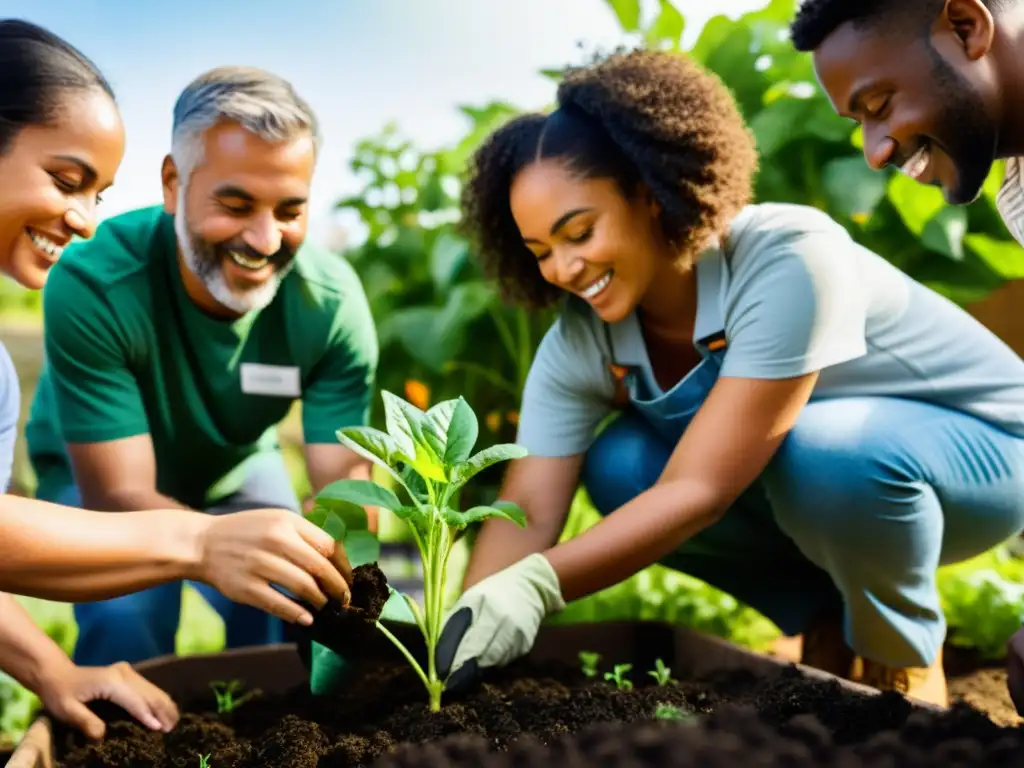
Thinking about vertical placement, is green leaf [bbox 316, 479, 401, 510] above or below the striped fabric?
below

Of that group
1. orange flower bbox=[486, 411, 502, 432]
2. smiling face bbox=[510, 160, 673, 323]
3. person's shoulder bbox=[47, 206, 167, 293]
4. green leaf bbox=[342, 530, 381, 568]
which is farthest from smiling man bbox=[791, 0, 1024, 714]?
orange flower bbox=[486, 411, 502, 432]

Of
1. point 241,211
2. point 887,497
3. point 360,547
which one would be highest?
point 241,211

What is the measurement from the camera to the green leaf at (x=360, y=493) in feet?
4.07

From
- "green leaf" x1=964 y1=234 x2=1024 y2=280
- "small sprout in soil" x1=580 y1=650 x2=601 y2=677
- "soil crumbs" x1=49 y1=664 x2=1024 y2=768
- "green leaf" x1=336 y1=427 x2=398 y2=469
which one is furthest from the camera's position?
"green leaf" x1=964 y1=234 x2=1024 y2=280

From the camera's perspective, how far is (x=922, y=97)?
1341 millimetres

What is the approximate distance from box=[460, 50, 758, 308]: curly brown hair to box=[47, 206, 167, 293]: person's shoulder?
2.10ft

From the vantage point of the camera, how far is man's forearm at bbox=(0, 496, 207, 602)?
1.15m

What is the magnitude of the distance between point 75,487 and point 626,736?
161 centimetres

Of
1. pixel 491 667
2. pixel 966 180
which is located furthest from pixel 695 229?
pixel 491 667

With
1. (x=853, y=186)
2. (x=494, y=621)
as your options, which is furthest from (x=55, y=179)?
(x=853, y=186)

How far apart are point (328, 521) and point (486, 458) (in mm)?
225

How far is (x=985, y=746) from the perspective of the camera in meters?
0.84

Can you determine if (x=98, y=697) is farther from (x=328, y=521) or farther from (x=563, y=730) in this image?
(x=563, y=730)

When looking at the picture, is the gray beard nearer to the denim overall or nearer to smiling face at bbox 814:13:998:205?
the denim overall
